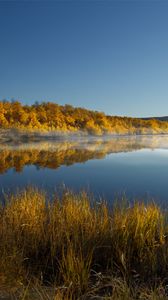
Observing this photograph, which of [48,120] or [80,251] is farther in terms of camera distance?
[48,120]

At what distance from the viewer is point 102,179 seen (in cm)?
1123

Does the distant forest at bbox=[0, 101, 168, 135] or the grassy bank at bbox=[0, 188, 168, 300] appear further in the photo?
the distant forest at bbox=[0, 101, 168, 135]

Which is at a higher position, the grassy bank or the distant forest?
the distant forest

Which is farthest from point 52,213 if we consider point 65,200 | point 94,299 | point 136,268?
point 94,299

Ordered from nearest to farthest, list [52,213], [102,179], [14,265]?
[14,265]
[52,213]
[102,179]

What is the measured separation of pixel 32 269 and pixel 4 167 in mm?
11411

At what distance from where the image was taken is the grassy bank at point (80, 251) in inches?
135

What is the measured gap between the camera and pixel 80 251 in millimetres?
3668

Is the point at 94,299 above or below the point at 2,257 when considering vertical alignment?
below

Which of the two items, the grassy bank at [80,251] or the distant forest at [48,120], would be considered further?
the distant forest at [48,120]

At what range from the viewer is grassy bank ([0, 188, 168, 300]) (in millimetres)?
3422

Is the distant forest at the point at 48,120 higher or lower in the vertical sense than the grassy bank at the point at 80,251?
higher

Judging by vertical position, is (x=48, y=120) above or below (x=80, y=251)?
above

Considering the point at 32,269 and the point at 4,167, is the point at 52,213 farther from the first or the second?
the point at 4,167
